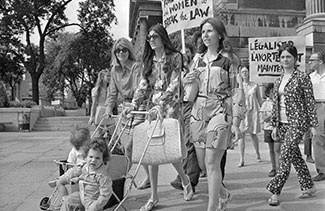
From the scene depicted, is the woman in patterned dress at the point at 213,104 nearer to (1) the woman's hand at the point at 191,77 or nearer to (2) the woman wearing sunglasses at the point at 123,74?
(1) the woman's hand at the point at 191,77

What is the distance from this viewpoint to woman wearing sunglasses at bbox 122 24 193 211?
13.8 ft

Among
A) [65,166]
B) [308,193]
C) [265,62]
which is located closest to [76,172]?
[65,166]

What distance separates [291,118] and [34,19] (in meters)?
29.8

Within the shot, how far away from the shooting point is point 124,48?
488 cm

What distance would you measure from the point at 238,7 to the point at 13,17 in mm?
18394

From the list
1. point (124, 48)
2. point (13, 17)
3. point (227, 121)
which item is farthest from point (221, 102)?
point (13, 17)

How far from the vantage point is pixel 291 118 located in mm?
4488

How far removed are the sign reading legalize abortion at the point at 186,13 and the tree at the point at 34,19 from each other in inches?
1019

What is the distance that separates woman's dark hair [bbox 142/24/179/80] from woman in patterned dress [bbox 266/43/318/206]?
1393 millimetres

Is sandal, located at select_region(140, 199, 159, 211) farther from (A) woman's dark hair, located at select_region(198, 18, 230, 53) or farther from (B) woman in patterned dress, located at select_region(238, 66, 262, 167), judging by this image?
(B) woman in patterned dress, located at select_region(238, 66, 262, 167)

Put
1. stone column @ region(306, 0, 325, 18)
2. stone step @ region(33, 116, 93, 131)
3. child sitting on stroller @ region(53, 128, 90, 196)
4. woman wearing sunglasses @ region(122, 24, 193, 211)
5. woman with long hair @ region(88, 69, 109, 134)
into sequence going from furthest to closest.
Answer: stone step @ region(33, 116, 93, 131)
stone column @ region(306, 0, 325, 18)
woman with long hair @ region(88, 69, 109, 134)
woman wearing sunglasses @ region(122, 24, 193, 211)
child sitting on stroller @ region(53, 128, 90, 196)

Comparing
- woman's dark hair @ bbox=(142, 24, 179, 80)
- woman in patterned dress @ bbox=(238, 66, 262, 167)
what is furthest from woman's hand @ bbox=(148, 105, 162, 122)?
woman in patterned dress @ bbox=(238, 66, 262, 167)

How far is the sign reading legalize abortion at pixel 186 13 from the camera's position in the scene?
18.9ft

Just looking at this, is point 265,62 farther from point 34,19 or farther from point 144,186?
point 34,19
